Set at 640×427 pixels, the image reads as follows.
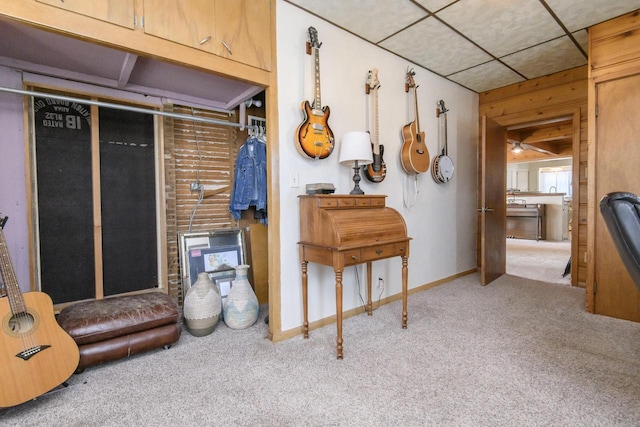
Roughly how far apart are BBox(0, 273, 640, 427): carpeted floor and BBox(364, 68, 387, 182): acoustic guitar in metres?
1.28

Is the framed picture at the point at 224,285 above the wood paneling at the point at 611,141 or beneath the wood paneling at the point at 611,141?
beneath

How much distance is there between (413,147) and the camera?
3133mm

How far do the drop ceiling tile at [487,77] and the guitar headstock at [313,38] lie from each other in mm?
2049

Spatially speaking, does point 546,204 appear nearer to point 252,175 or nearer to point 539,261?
point 539,261

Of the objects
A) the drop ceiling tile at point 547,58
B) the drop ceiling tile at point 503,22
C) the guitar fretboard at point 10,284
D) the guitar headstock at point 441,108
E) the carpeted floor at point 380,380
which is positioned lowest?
the carpeted floor at point 380,380

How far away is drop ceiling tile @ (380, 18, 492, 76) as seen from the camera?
2730 millimetres

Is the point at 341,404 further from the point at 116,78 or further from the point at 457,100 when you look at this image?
the point at 457,100

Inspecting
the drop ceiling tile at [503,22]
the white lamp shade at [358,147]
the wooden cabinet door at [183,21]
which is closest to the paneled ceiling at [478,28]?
the drop ceiling tile at [503,22]

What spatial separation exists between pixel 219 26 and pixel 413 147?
201 centimetres

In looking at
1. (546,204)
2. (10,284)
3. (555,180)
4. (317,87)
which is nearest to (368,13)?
(317,87)

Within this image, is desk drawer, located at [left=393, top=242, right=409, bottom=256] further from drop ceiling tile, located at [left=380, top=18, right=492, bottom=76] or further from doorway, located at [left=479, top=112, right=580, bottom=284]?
drop ceiling tile, located at [left=380, top=18, right=492, bottom=76]

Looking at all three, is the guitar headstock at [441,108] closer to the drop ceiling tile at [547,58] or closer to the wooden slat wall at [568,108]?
the drop ceiling tile at [547,58]

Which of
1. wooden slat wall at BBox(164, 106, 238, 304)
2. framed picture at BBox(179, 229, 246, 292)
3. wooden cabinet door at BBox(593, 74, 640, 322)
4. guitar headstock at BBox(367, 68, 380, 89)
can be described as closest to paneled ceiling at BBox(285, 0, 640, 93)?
guitar headstock at BBox(367, 68, 380, 89)

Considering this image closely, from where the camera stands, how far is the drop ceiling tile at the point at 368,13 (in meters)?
2.35
